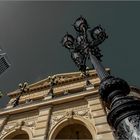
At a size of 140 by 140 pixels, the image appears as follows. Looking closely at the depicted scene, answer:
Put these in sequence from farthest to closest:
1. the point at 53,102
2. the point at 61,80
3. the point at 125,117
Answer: the point at 61,80
the point at 53,102
the point at 125,117

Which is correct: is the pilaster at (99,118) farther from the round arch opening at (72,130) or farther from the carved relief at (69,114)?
the round arch opening at (72,130)

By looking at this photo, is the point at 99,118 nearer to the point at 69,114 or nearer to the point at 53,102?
the point at 69,114

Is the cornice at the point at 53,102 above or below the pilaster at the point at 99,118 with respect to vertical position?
above

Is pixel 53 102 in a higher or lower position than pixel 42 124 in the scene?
higher

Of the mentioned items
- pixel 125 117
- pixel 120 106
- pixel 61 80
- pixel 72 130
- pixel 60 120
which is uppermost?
pixel 61 80

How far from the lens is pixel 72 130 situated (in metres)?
13.6

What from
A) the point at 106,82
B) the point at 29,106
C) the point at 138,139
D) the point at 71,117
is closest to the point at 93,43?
the point at 106,82

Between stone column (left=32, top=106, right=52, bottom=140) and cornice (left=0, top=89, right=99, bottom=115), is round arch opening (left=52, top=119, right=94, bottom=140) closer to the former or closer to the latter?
stone column (left=32, top=106, right=52, bottom=140)

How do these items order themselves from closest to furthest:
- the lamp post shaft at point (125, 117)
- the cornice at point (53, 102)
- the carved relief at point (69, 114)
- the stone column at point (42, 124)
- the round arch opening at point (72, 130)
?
the lamp post shaft at point (125, 117) → the stone column at point (42, 124) → the round arch opening at point (72, 130) → the carved relief at point (69, 114) → the cornice at point (53, 102)

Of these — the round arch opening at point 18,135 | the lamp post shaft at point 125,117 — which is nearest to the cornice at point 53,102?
the round arch opening at point 18,135

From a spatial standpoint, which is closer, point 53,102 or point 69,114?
point 69,114

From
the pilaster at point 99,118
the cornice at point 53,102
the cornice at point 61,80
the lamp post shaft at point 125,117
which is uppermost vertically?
the cornice at point 61,80

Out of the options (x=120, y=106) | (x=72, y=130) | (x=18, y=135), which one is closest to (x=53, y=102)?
(x=72, y=130)

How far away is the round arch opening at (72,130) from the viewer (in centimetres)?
1330
